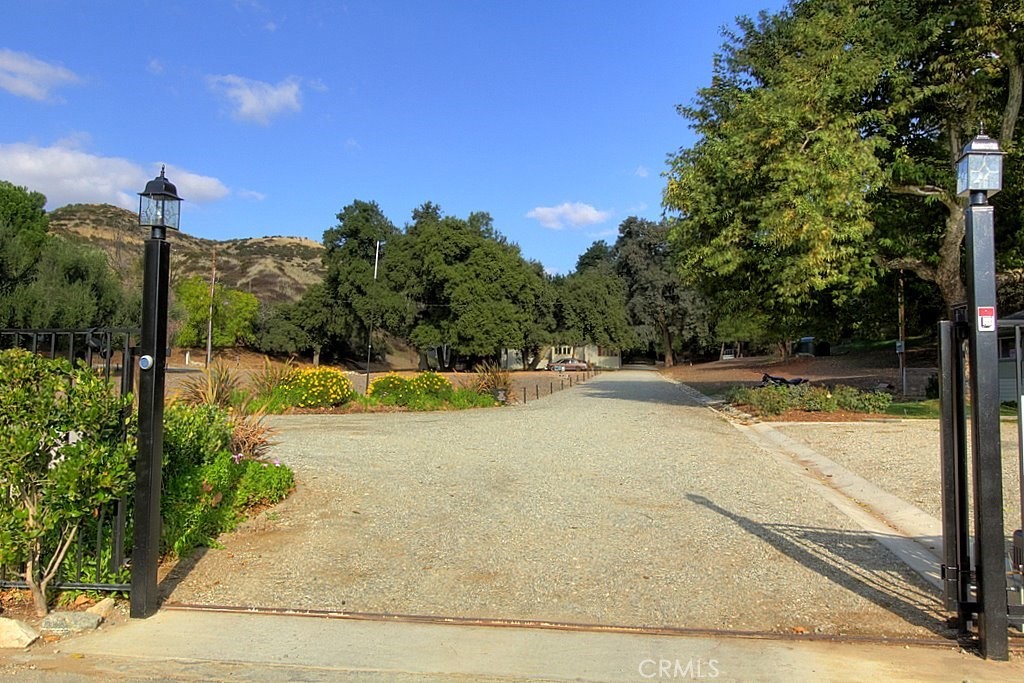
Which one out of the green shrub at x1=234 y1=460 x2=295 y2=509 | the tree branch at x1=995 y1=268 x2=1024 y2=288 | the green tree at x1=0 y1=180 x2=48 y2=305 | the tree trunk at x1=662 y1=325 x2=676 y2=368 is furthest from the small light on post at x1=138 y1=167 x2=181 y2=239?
the tree trunk at x1=662 y1=325 x2=676 y2=368

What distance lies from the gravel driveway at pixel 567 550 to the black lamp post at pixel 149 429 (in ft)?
1.61

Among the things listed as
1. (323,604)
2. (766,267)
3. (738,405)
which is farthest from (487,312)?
(323,604)

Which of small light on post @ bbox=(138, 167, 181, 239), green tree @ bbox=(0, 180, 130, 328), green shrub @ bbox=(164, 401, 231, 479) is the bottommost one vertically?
green shrub @ bbox=(164, 401, 231, 479)

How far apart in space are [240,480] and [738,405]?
17.0 meters

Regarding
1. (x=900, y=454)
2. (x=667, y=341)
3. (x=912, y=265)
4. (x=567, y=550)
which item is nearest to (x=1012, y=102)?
(x=912, y=265)

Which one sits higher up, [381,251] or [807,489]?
[381,251]

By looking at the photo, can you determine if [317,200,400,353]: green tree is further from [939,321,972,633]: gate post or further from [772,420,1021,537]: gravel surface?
[939,321,972,633]: gate post

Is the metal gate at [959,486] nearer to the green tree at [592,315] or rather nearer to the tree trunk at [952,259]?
the tree trunk at [952,259]

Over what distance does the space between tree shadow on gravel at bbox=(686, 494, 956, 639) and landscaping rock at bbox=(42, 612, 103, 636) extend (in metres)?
5.02

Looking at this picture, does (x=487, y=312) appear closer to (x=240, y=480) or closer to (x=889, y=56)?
(x=889, y=56)

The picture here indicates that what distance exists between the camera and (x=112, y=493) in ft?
15.3

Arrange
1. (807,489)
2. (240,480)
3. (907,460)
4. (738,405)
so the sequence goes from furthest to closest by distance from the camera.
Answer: (738,405)
(907,460)
(807,489)
(240,480)

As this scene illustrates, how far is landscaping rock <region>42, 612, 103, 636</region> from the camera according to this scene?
4.50 meters

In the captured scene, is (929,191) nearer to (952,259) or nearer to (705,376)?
(952,259)
